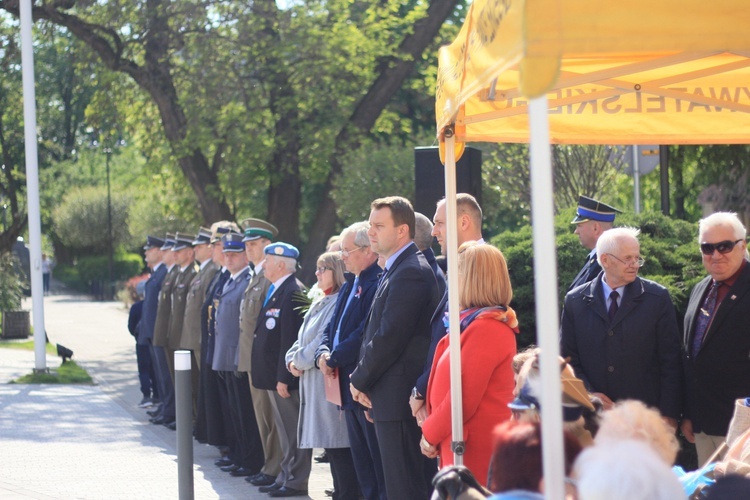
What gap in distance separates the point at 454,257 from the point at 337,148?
15598 mm

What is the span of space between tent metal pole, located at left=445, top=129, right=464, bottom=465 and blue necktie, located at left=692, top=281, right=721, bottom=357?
152 cm

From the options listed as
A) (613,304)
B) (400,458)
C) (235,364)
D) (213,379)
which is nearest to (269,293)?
(235,364)

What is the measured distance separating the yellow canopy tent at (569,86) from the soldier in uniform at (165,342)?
7178mm

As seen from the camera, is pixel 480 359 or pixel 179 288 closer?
pixel 480 359

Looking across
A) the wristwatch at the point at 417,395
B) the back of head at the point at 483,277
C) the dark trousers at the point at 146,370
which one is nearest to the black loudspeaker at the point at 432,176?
the wristwatch at the point at 417,395

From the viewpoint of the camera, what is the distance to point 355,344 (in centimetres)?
714

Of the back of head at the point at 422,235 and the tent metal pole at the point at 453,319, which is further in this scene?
the back of head at the point at 422,235

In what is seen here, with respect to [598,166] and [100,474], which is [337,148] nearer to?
[598,166]

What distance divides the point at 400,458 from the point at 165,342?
6632mm

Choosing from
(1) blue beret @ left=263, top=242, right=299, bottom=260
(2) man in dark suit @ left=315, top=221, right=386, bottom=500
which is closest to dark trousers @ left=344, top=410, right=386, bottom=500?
(2) man in dark suit @ left=315, top=221, right=386, bottom=500

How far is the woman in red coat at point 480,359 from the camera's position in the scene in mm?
5434

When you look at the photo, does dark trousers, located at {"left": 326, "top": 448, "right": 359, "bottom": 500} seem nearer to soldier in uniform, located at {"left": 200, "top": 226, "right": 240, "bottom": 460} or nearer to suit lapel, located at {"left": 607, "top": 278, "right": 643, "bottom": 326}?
soldier in uniform, located at {"left": 200, "top": 226, "right": 240, "bottom": 460}

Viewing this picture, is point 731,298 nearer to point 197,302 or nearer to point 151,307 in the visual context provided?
point 197,302

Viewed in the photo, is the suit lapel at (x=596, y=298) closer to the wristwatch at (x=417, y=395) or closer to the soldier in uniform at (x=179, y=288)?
the wristwatch at (x=417, y=395)
